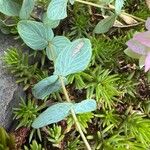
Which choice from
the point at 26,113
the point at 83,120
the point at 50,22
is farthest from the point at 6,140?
the point at 50,22

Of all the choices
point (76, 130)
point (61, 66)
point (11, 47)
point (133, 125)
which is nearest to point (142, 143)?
point (133, 125)

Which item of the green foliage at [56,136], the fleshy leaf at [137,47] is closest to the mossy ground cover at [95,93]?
the green foliage at [56,136]

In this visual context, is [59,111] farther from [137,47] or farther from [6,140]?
[137,47]

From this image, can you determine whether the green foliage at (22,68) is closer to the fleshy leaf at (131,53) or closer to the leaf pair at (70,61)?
the leaf pair at (70,61)

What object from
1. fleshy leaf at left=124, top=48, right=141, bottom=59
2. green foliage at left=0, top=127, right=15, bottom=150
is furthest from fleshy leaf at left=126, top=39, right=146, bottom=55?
green foliage at left=0, top=127, right=15, bottom=150

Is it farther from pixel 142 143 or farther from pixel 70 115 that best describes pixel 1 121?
pixel 142 143

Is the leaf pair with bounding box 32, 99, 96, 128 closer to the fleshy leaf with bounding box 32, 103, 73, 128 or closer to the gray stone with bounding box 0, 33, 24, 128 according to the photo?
the fleshy leaf with bounding box 32, 103, 73, 128
